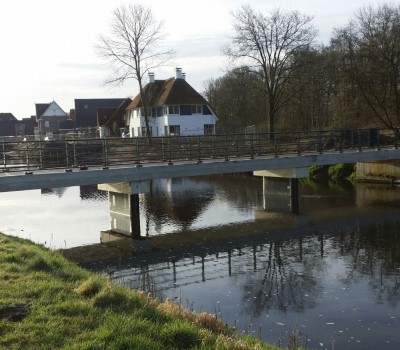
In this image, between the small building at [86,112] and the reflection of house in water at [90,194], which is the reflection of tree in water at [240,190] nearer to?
the reflection of house in water at [90,194]

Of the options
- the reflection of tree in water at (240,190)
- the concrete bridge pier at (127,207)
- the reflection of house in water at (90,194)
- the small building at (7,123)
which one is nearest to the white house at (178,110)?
the reflection of tree in water at (240,190)

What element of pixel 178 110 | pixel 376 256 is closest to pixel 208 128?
pixel 178 110

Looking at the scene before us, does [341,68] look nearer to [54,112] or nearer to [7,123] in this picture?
[54,112]

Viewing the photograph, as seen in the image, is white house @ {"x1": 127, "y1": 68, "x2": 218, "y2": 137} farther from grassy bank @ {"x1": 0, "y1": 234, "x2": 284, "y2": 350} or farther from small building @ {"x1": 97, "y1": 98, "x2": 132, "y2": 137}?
grassy bank @ {"x1": 0, "y1": 234, "x2": 284, "y2": 350}

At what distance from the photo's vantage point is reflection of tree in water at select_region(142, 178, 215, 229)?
83.9 ft

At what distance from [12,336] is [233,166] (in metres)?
19.9

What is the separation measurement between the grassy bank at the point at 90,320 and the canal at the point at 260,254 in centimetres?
265

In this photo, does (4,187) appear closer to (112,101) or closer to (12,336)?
(12,336)

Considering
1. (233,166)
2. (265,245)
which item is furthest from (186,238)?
(233,166)

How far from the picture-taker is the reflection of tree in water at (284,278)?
12.1 m

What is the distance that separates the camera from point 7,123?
122 metres

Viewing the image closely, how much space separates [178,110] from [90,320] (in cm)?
5396

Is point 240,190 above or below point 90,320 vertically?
below

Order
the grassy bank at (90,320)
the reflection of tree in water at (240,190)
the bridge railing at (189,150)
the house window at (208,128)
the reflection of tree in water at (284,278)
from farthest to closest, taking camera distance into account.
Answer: the house window at (208,128), the reflection of tree in water at (240,190), the bridge railing at (189,150), the reflection of tree in water at (284,278), the grassy bank at (90,320)
